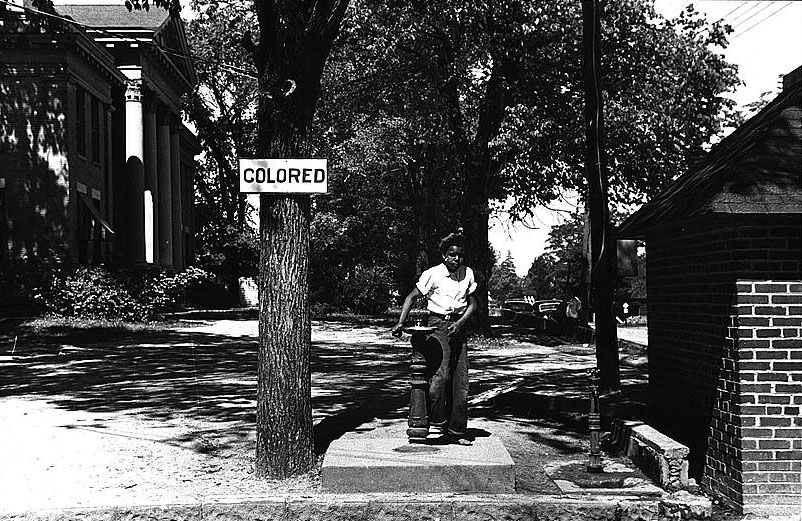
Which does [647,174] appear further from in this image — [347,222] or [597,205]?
[597,205]

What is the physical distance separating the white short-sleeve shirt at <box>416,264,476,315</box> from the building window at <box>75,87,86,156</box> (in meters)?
25.3

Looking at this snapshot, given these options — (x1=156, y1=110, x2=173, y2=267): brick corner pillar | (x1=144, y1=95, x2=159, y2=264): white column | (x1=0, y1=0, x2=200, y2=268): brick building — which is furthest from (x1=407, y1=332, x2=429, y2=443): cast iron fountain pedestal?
(x1=156, y1=110, x2=173, y2=267): brick corner pillar

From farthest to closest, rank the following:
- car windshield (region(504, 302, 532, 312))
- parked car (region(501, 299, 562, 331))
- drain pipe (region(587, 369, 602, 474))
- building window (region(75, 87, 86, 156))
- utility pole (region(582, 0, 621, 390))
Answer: car windshield (region(504, 302, 532, 312)), parked car (region(501, 299, 562, 331)), building window (region(75, 87, 86, 156)), utility pole (region(582, 0, 621, 390)), drain pipe (region(587, 369, 602, 474))

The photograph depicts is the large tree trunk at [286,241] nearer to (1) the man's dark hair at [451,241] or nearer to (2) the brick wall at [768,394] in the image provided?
(1) the man's dark hair at [451,241]

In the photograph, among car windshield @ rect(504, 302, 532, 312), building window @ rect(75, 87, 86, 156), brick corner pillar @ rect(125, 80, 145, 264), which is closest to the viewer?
building window @ rect(75, 87, 86, 156)

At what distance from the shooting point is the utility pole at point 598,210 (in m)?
9.59

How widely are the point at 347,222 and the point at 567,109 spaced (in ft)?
58.9

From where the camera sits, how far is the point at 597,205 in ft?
31.6

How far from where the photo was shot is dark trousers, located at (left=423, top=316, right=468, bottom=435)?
336 inches

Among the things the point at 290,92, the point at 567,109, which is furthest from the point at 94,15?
the point at 290,92

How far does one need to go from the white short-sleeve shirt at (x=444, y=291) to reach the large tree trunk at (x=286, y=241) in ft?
3.55

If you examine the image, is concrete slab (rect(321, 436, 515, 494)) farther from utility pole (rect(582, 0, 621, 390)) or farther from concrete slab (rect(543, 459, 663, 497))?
utility pole (rect(582, 0, 621, 390))

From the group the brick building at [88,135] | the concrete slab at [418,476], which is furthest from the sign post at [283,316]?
the brick building at [88,135]

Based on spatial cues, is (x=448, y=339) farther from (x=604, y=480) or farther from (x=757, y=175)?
(x=757, y=175)
